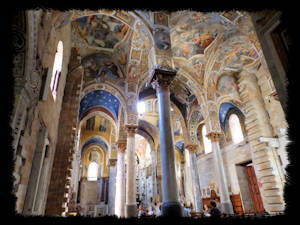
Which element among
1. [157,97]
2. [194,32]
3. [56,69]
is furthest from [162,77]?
[194,32]

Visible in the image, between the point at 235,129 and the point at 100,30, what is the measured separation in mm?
10806

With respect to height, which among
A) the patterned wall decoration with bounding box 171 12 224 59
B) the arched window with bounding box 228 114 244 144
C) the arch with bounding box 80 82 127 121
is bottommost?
the arched window with bounding box 228 114 244 144

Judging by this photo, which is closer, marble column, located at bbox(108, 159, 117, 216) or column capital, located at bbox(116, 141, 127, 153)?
column capital, located at bbox(116, 141, 127, 153)

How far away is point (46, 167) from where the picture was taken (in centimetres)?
636

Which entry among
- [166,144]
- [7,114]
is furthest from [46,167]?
[7,114]

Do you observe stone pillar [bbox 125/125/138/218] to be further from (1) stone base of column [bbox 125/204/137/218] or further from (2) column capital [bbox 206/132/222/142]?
(2) column capital [bbox 206/132/222/142]

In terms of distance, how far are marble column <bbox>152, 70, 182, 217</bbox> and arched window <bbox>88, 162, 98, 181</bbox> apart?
20.0 meters

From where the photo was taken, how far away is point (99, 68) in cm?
1173

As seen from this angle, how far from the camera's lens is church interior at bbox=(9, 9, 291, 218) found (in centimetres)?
414

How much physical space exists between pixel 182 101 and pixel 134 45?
6.38 metres

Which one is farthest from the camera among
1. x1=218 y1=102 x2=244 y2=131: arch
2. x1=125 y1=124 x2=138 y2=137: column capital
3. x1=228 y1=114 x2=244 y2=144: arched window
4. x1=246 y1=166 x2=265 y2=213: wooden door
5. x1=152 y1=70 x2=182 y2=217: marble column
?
→ x1=218 y1=102 x2=244 y2=131: arch

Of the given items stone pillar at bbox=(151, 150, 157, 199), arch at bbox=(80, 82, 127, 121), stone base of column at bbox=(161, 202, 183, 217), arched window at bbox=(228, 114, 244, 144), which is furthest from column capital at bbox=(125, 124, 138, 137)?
stone pillar at bbox=(151, 150, 157, 199)

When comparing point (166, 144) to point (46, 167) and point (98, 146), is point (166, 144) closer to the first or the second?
point (46, 167)

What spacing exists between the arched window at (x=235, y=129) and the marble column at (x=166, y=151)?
883 centimetres
